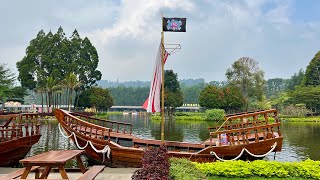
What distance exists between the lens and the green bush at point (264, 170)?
8.95m

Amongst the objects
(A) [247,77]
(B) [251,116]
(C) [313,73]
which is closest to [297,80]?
(C) [313,73]

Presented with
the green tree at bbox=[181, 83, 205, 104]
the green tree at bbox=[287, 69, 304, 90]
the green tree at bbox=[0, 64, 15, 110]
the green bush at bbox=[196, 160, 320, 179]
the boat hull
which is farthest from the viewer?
the green tree at bbox=[181, 83, 205, 104]

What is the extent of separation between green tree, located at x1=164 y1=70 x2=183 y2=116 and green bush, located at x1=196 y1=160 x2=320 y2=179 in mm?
56883

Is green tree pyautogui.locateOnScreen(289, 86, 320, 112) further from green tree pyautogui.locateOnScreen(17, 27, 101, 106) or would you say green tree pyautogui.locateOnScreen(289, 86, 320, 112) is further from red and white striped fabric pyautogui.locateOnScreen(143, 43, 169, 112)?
red and white striped fabric pyautogui.locateOnScreen(143, 43, 169, 112)

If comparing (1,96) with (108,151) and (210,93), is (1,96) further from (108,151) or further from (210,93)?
(108,151)

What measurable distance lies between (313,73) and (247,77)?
18164 mm

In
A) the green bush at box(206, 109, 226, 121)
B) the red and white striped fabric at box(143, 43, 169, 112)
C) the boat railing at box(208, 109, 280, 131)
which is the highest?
the red and white striped fabric at box(143, 43, 169, 112)

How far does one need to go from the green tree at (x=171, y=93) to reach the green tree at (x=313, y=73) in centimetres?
2957

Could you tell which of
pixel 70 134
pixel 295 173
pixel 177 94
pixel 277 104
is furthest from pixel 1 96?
pixel 277 104

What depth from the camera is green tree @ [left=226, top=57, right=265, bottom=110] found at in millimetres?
65438

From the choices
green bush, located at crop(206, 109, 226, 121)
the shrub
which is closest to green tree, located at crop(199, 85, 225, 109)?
green bush, located at crop(206, 109, 226, 121)

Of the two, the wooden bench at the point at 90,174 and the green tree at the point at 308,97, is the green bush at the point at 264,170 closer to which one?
the wooden bench at the point at 90,174

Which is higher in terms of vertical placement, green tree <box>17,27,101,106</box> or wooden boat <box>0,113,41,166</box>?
green tree <box>17,27,101,106</box>

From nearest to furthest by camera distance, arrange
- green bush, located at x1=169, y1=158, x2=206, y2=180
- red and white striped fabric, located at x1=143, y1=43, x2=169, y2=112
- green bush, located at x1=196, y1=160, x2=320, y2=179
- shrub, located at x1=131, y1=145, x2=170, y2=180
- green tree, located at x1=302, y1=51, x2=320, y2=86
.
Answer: shrub, located at x1=131, y1=145, x2=170, y2=180 → green bush, located at x1=169, y1=158, x2=206, y2=180 → green bush, located at x1=196, y1=160, x2=320, y2=179 → red and white striped fabric, located at x1=143, y1=43, x2=169, y2=112 → green tree, located at x1=302, y1=51, x2=320, y2=86
